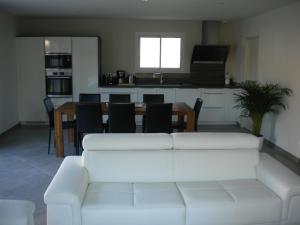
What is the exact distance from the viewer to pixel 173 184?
3.28 metres

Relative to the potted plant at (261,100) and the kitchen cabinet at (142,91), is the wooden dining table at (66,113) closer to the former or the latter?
the potted plant at (261,100)

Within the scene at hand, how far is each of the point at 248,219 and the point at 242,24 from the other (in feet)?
19.8

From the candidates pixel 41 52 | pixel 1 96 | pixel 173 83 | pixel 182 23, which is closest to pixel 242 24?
pixel 182 23

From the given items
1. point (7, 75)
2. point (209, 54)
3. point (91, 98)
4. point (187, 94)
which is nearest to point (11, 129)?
point (7, 75)

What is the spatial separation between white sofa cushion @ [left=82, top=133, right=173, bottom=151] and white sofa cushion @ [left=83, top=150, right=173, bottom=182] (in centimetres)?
5

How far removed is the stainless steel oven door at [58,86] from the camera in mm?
7867

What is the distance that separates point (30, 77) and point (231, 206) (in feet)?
20.3

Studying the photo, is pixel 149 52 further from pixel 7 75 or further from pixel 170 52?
pixel 7 75

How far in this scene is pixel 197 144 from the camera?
3.45m

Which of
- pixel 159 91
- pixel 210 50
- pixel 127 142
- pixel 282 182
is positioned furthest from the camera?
pixel 210 50

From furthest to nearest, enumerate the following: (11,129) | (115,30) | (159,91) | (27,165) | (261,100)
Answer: (115,30) → (159,91) → (11,129) → (261,100) → (27,165)

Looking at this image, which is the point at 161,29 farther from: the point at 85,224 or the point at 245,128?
the point at 85,224

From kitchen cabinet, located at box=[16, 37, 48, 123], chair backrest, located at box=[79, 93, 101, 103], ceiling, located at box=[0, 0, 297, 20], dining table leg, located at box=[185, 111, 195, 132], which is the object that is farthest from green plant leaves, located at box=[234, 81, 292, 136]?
kitchen cabinet, located at box=[16, 37, 48, 123]

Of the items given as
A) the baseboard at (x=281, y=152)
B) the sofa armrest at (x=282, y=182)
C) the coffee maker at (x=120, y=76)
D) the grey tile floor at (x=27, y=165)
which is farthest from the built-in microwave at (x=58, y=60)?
the sofa armrest at (x=282, y=182)
